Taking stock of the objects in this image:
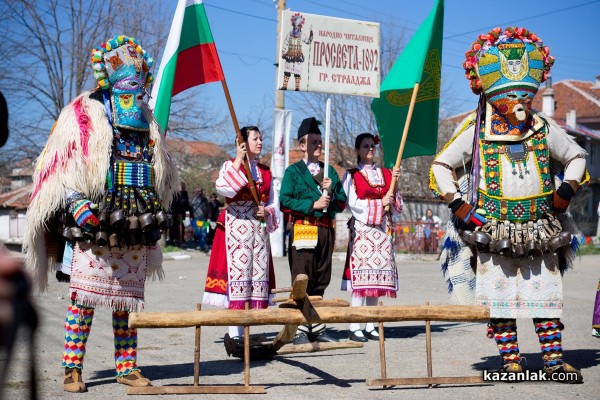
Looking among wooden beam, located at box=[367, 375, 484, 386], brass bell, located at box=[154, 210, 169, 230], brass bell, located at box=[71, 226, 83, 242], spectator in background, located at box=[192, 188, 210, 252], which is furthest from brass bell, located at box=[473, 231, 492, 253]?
spectator in background, located at box=[192, 188, 210, 252]

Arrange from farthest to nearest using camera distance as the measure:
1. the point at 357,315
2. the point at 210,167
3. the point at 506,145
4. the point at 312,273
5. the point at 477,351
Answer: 1. the point at 210,167
2. the point at 312,273
3. the point at 477,351
4. the point at 506,145
5. the point at 357,315

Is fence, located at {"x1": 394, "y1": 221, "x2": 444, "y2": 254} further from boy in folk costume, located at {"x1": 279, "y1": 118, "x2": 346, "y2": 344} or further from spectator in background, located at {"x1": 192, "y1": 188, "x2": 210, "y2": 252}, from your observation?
boy in folk costume, located at {"x1": 279, "y1": 118, "x2": 346, "y2": 344}

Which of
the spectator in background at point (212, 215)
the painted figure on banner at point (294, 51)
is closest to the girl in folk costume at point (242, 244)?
the painted figure on banner at point (294, 51)

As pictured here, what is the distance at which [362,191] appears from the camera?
8.07 metres

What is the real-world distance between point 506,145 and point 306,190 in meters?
2.39

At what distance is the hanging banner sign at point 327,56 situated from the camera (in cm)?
752

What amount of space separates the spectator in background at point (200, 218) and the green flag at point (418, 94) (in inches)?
619

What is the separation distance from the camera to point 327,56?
7727mm

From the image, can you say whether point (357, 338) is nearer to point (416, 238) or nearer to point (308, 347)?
point (308, 347)

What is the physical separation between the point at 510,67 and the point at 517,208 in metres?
1.02

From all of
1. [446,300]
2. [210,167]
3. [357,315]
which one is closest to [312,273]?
[357,315]

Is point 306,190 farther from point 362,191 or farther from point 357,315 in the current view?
point 357,315

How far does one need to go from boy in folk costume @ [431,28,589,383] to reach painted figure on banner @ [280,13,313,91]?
2009mm

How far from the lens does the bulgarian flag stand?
266 inches
